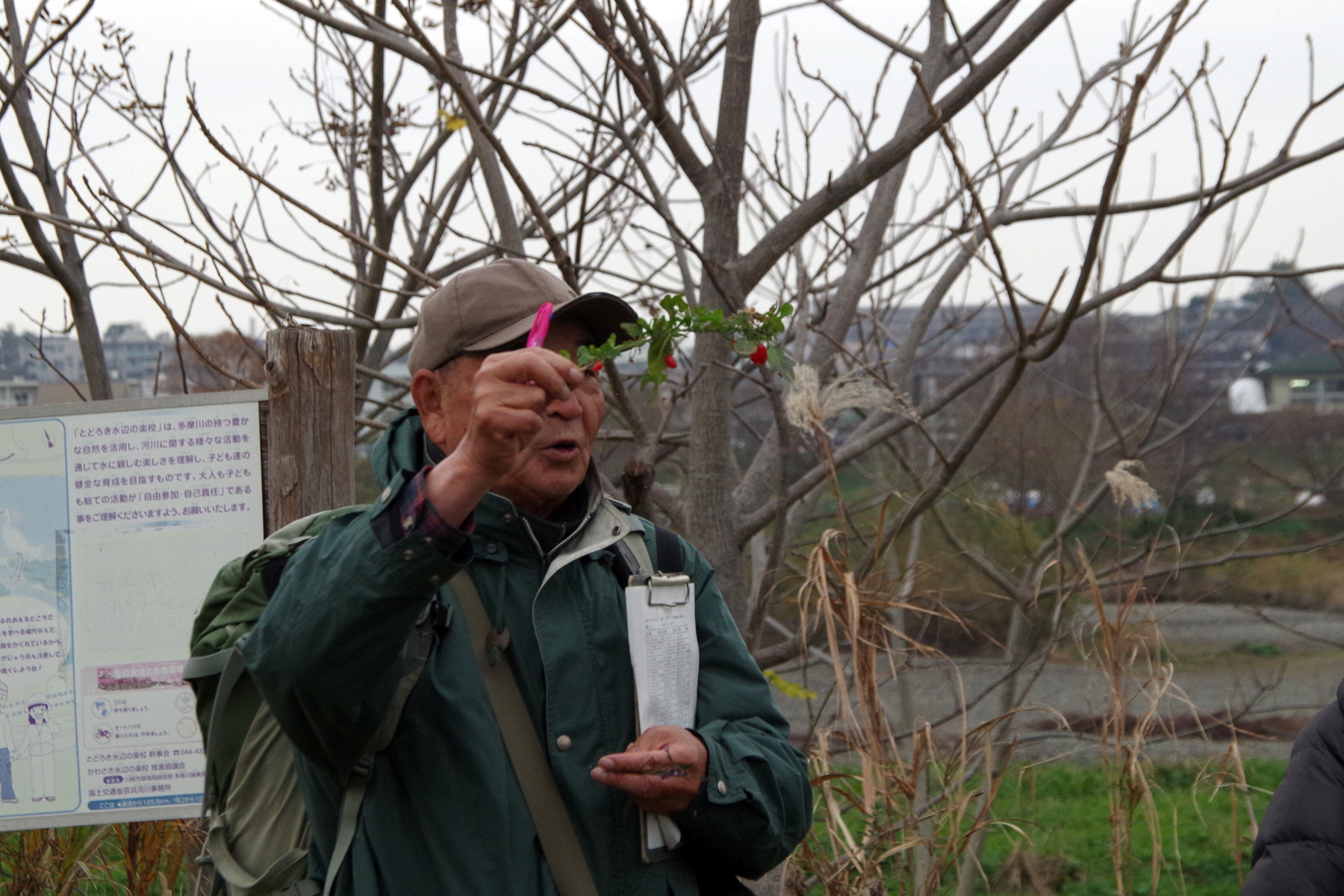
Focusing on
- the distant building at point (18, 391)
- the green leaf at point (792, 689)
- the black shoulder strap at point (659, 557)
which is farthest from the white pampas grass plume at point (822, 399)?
the distant building at point (18, 391)

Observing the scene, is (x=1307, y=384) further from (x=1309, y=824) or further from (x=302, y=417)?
(x=302, y=417)

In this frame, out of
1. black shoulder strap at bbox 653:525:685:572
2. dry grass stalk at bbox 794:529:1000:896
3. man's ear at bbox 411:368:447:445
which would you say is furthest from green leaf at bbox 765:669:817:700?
man's ear at bbox 411:368:447:445

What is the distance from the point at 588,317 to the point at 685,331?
16cm

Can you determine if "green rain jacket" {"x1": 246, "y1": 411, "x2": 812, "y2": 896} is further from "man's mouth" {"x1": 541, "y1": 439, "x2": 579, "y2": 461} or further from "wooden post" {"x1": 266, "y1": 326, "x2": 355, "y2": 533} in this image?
"wooden post" {"x1": 266, "y1": 326, "x2": 355, "y2": 533}

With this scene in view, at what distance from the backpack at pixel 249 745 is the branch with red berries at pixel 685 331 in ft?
0.97

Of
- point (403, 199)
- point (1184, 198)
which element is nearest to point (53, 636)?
point (403, 199)

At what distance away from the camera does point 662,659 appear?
154 centimetres

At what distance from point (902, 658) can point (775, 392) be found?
2.60 feet

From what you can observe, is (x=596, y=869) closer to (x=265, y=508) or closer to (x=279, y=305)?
(x=265, y=508)

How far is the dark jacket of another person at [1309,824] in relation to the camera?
199cm

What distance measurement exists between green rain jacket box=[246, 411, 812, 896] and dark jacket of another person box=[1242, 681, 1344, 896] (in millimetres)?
958

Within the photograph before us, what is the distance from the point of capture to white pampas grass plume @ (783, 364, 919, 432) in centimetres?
284

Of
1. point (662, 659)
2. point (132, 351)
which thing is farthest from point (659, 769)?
point (132, 351)

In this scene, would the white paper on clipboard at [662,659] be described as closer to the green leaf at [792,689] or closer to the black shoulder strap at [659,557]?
the black shoulder strap at [659,557]
